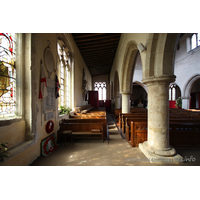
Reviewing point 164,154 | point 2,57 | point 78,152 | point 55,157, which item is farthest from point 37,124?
point 164,154

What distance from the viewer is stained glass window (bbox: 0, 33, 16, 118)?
2.46 meters

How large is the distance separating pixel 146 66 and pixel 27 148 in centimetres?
368

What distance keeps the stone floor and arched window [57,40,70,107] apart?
8.34 ft

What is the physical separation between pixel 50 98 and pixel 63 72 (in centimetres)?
262

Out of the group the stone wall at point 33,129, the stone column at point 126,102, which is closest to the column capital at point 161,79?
the stone wall at point 33,129

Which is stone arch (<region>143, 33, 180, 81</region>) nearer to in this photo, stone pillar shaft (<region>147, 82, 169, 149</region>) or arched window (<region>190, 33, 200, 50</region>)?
stone pillar shaft (<region>147, 82, 169, 149</region>)

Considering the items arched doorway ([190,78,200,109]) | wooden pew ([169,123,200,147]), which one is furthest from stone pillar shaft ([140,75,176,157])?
arched doorway ([190,78,200,109])

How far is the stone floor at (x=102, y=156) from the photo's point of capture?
2910 millimetres

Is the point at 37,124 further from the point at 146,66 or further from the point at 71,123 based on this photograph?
the point at 146,66

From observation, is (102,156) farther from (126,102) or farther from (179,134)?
(126,102)

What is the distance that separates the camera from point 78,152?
354 cm

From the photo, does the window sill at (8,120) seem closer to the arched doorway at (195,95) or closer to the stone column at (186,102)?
the stone column at (186,102)

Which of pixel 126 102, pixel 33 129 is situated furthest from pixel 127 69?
pixel 33 129

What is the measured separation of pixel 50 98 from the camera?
4020 millimetres
